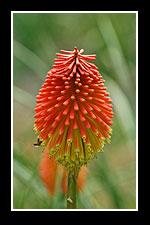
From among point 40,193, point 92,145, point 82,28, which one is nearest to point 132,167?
point 40,193

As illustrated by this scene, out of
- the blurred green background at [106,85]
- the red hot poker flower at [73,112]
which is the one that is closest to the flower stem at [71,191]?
the red hot poker flower at [73,112]

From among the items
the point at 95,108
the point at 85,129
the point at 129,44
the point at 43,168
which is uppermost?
the point at 129,44

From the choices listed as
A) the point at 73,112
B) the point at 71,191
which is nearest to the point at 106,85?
the point at 73,112

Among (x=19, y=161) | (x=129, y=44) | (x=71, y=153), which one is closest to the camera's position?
(x=71, y=153)

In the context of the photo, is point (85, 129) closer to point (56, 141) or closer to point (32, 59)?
point (56, 141)

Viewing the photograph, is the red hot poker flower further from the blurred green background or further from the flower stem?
the blurred green background

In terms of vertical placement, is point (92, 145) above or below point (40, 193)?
above
